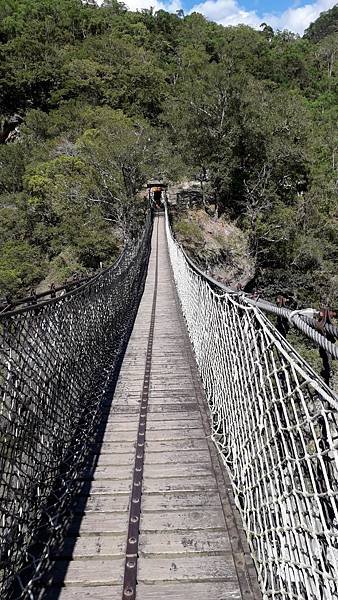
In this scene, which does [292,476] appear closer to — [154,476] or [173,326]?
[154,476]

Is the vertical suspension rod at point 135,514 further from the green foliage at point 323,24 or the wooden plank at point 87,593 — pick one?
the green foliage at point 323,24

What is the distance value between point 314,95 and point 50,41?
90.8ft

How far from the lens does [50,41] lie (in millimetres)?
40812

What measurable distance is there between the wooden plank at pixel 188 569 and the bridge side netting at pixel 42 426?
0.38 metres

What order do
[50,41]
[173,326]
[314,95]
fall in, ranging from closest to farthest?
[173,326] < [50,41] < [314,95]

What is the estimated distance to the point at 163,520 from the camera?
6.16 ft

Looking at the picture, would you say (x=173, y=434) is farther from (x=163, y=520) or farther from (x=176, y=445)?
(x=163, y=520)

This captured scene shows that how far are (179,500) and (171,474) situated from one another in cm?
21

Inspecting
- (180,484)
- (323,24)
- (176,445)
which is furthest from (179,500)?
(323,24)

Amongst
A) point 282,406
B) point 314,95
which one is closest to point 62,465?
point 282,406

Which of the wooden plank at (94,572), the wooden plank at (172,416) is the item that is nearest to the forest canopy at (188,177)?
the wooden plank at (172,416)

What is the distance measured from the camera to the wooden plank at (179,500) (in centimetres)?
197

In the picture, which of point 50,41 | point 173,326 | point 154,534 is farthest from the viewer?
point 50,41

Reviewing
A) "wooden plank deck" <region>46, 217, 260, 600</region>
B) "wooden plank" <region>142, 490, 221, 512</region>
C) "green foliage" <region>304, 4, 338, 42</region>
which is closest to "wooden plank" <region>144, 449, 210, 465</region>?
"wooden plank deck" <region>46, 217, 260, 600</region>
